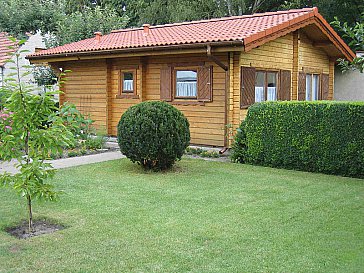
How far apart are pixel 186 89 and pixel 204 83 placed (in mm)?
676

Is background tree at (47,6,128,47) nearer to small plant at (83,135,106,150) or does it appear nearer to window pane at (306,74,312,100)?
small plant at (83,135,106,150)

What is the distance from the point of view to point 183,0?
29.0m

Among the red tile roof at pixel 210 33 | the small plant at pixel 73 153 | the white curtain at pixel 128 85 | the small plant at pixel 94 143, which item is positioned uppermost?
the red tile roof at pixel 210 33

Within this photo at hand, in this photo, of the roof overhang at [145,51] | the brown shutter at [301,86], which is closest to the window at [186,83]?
the roof overhang at [145,51]

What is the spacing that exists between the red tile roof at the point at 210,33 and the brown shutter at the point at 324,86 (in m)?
1.10

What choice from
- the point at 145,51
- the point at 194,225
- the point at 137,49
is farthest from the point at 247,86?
the point at 194,225

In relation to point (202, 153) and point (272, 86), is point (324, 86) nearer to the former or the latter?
point (272, 86)

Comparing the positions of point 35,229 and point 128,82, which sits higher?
point 128,82

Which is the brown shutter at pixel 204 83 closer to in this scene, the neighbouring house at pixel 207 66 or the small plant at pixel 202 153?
the neighbouring house at pixel 207 66

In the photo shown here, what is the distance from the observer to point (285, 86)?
1413 centimetres

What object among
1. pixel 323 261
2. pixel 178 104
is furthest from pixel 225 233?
pixel 178 104

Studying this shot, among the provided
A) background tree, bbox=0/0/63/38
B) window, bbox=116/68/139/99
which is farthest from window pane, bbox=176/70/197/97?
background tree, bbox=0/0/63/38

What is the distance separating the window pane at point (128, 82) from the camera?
14.3 meters

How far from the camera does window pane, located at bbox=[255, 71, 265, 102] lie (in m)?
13.0
